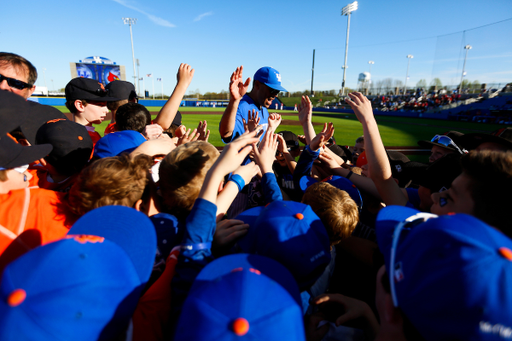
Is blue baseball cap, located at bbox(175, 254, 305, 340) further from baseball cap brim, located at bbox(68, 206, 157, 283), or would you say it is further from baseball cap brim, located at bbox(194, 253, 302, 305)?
baseball cap brim, located at bbox(68, 206, 157, 283)

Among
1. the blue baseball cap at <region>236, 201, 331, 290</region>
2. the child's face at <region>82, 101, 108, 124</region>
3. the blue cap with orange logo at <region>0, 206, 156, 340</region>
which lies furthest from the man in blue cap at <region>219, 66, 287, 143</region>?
the blue cap with orange logo at <region>0, 206, 156, 340</region>

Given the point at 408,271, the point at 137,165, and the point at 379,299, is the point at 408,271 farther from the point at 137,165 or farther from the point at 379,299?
the point at 137,165

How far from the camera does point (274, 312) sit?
0.80 m

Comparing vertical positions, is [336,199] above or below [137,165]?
below

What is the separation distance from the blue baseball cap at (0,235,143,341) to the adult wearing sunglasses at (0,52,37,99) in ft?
8.07

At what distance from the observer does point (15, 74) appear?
2363 millimetres

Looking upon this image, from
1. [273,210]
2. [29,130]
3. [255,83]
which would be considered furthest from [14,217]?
[255,83]

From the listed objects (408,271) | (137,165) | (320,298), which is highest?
(137,165)

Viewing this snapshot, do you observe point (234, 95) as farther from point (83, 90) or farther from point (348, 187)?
point (83, 90)

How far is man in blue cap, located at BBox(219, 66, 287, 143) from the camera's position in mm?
2793

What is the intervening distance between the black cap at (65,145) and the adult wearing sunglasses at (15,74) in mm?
997

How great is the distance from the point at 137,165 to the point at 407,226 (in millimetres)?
1550

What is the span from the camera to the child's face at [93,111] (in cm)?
303

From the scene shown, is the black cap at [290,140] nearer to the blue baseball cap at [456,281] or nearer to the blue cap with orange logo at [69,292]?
the blue baseball cap at [456,281]
